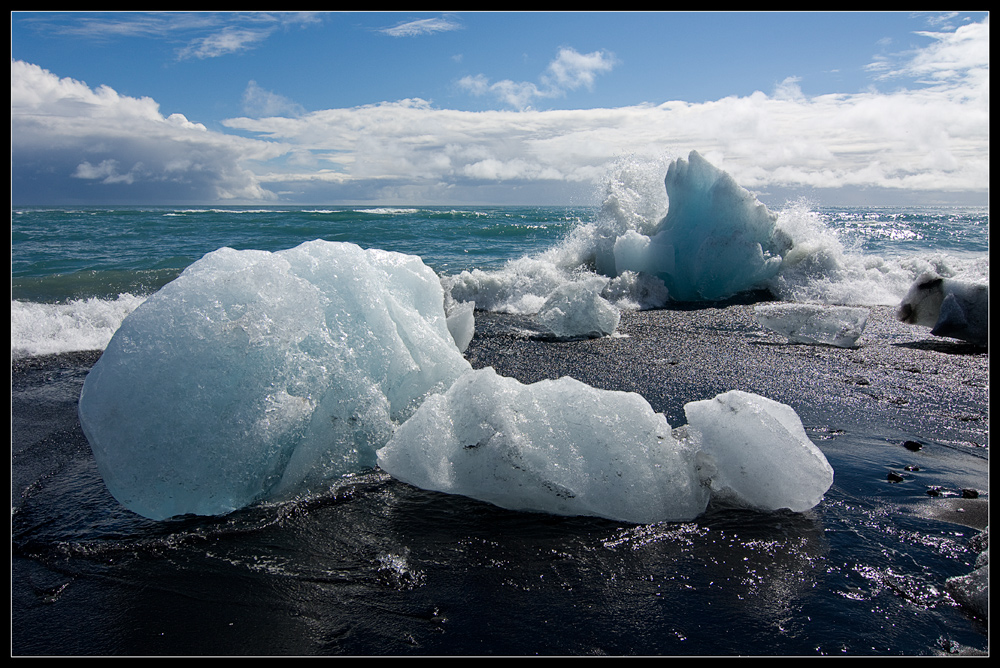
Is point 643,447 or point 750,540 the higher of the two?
point 643,447

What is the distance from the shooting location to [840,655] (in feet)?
5.45

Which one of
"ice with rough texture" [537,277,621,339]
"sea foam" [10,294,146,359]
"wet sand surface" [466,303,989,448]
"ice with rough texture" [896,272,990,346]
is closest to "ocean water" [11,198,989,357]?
"sea foam" [10,294,146,359]

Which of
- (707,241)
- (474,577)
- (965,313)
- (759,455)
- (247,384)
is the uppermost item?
(707,241)

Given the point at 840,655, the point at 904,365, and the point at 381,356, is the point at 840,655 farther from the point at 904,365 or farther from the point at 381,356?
the point at 904,365

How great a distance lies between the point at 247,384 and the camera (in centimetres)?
253

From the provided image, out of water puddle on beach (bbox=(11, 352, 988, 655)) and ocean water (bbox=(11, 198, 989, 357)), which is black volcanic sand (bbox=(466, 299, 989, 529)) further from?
ocean water (bbox=(11, 198, 989, 357))

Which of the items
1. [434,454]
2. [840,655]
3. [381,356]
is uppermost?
[381,356]

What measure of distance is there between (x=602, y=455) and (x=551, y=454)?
209 mm

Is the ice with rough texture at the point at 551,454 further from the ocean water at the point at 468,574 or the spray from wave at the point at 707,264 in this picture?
the spray from wave at the point at 707,264

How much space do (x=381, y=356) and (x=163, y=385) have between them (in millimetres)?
959

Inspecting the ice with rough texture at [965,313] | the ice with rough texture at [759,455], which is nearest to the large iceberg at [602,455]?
the ice with rough texture at [759,455]

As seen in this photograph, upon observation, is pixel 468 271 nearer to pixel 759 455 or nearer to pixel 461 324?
pixel 461 324

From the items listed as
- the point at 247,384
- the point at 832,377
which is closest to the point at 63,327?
the point at 247,384

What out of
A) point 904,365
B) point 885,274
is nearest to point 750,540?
point 904,365
